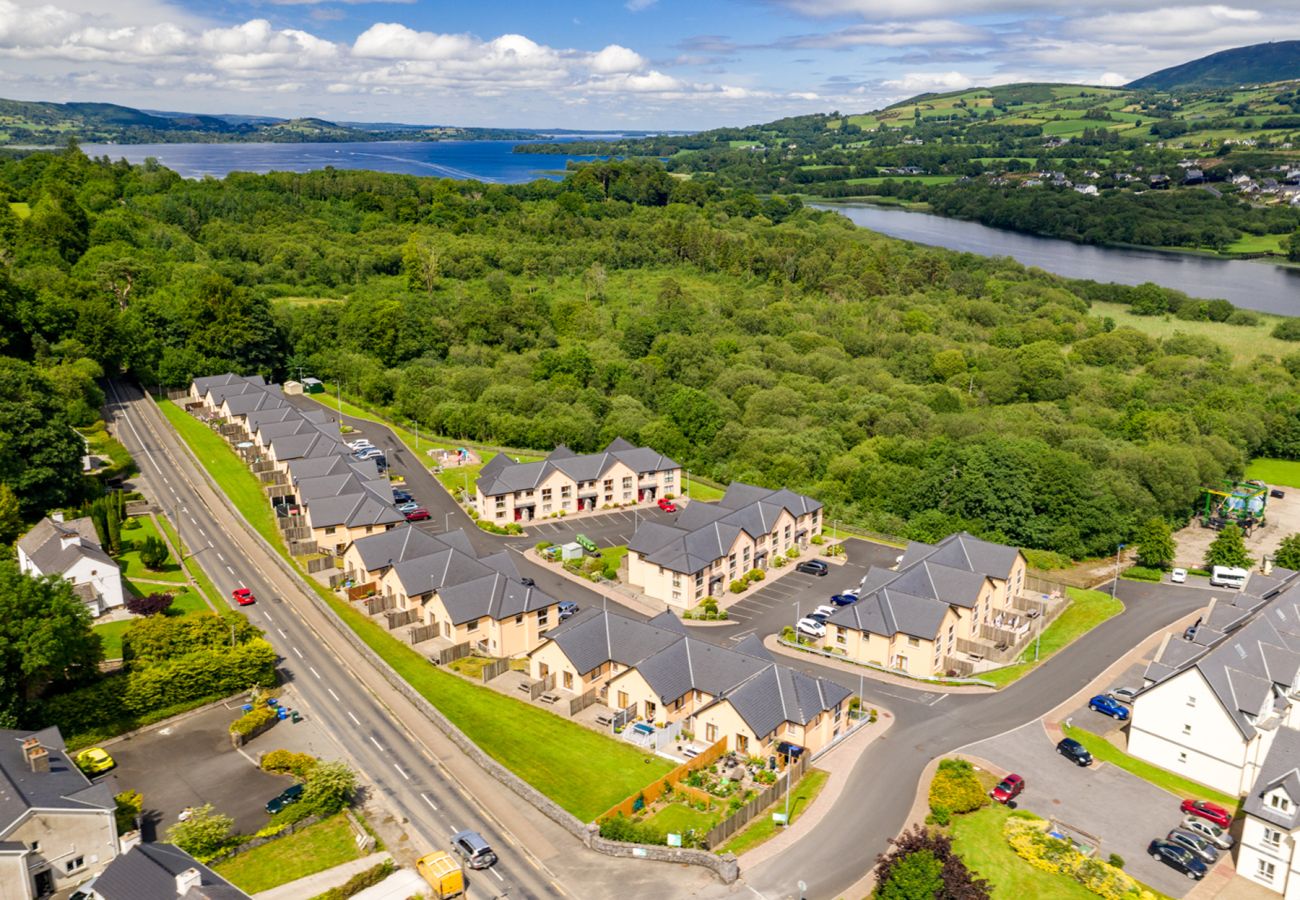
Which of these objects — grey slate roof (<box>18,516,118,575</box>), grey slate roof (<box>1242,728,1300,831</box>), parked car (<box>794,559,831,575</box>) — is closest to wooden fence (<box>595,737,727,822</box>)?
grey slate roof (<box>1242,728,1300,831</box>)

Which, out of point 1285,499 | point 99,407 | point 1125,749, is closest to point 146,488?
point 99,407

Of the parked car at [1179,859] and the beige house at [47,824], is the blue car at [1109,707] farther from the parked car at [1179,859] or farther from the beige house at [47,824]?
the beige house at [47,824]

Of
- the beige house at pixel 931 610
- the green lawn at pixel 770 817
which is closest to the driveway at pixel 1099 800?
the green lawn at pixel 770 817

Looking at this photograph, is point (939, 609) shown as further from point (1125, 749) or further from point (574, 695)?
point (574, 695)

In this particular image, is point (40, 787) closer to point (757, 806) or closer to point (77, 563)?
point (77, 563)

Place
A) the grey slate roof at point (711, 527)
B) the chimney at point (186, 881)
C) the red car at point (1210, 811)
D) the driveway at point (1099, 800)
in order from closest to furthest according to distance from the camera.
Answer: the chimney at point (186, 881) → the driveway at point (1099, 800) → the red car at point (1210, 811) → the grey slate roof at point (711, 527)

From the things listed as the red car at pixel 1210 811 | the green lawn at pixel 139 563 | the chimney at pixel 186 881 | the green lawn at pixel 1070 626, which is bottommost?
the red car at pixel 1210 811

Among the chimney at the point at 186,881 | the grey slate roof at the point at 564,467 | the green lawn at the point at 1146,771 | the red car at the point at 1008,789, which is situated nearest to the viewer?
the chimney at the point at 186,881
